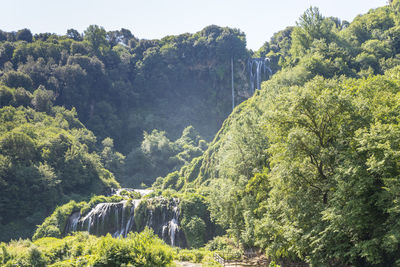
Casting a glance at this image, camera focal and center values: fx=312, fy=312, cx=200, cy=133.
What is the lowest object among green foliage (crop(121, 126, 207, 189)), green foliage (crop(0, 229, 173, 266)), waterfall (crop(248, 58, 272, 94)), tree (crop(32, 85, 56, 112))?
green foliage (crop(0, 229, 173, 266))

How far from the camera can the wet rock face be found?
45750mm

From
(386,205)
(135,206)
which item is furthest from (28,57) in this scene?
(386,205)

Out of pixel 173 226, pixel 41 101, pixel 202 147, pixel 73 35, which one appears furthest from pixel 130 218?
pixel 73 35

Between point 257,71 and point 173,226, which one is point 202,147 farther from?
point 173,226

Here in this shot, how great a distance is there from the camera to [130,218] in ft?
154

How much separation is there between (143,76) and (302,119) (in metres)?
107

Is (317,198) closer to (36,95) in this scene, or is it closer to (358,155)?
(358,155)

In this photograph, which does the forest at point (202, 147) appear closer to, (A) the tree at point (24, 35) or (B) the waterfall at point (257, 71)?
(A) the tree at point (24, 35)

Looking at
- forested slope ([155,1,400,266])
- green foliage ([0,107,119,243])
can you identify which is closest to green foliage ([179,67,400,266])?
forested slope ([155,1,400,266])

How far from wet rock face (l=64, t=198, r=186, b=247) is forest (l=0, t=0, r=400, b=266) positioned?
20 centimetres

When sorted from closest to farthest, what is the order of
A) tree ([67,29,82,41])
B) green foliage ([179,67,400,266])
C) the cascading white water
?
1. green foliage ([179,67,400,266])
2. the cascading white water
3. tree ([67,29,82,41])

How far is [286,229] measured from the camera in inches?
850

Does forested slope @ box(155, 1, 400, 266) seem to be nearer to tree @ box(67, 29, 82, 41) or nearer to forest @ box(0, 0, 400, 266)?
forest @ box(0, 0, 400, 266)

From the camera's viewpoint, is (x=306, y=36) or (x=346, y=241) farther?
(x=306, y=36)
